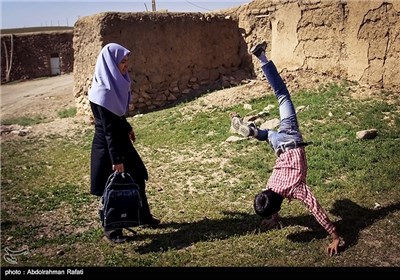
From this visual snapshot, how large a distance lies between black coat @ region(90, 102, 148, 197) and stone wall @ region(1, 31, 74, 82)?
60.9 ft

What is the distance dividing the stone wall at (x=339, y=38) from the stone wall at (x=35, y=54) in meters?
14.7

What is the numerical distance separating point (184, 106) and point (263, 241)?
18.5ft

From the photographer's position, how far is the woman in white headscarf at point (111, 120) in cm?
359

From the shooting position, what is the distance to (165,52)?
31.7ft

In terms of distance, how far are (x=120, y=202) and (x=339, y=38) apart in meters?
5.72

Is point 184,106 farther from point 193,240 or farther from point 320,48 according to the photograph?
point 193,240

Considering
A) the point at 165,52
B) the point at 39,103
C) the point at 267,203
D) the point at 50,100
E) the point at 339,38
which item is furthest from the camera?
the point at 50,100

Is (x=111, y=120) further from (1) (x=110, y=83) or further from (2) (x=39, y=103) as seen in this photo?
(2) (x=39, y=103)

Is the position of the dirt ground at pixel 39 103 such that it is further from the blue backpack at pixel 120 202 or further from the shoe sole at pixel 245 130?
the shoe sole at pixel 245 130

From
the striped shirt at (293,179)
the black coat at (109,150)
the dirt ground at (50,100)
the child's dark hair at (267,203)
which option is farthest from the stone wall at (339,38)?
the black coat at (109,150)

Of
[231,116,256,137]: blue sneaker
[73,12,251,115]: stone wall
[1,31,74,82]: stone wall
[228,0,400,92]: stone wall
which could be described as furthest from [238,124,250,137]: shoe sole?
[1,31,74,82]: stone wall

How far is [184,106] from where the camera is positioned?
29.8 feet

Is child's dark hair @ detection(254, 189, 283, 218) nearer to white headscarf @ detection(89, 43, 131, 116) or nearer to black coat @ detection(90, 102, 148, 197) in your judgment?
black coat @ detection(90, 102, 148, 197)

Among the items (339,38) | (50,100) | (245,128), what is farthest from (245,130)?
(50,100)
